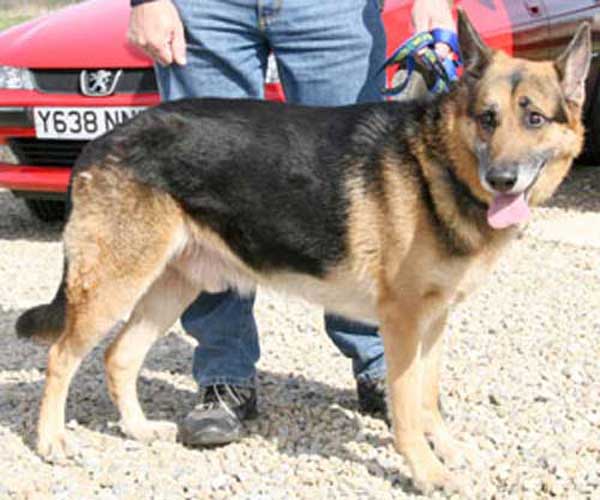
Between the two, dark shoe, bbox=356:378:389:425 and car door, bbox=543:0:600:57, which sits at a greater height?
car door, bbox=543:0:600:57

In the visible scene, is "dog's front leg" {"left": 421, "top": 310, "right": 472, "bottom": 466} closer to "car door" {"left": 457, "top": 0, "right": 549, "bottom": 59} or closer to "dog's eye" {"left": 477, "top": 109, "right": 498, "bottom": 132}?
"dog's eye" {"left": 477, "top": 109, "right": 498, "bottom": 132}

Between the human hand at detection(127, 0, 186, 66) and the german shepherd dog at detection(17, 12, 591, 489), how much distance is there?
22cm

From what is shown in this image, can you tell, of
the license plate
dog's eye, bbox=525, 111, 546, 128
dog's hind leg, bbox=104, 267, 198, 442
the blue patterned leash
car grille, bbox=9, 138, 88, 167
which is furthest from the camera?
car grille, bbox=9, 138, 88, 167

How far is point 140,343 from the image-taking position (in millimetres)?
→ 4273

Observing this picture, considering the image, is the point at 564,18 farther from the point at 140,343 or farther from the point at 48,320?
the point at 48,320

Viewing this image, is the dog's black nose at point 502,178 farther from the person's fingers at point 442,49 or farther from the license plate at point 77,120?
the license plate at point 77,120

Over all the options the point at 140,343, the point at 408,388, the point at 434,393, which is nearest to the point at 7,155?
the point at 140,343

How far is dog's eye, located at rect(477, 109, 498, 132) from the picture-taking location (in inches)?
136

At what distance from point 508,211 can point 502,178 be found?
18cm

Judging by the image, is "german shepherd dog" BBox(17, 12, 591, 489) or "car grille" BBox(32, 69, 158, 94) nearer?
"german shepherd dog" BBox(17, 12, 591, 489)

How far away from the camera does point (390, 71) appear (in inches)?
230

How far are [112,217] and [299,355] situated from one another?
1574 millimetres

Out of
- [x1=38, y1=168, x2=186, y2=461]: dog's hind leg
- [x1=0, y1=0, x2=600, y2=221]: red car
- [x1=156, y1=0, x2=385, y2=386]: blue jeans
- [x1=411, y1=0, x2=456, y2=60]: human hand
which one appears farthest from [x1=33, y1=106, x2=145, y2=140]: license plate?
[x1=411, y1=0, x2=456, y2=60]: human hand

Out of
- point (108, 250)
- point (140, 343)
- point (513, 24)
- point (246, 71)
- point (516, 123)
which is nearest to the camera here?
point (516, 123)
